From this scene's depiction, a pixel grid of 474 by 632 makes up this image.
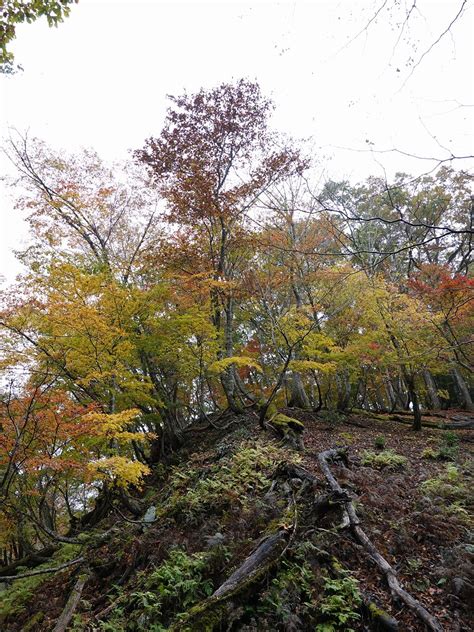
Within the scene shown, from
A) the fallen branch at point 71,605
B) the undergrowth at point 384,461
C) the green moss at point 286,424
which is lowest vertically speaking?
the fallen branch at point 71,605

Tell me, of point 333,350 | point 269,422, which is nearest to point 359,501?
point 269,422

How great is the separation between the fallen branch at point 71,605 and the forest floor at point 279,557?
0.11 metres

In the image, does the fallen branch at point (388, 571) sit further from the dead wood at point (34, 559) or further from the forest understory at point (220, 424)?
the dead wood at point (34, 559)

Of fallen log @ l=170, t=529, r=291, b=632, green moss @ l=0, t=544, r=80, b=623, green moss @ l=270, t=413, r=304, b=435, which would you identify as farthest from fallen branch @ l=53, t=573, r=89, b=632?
green moss @ l=270, t=413, r=304, b=435

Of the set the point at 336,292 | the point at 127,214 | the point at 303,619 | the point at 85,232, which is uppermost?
the point at 127,214

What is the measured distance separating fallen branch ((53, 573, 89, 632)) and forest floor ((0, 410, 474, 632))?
0.11 meters

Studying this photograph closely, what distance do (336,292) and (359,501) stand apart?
33.4ft

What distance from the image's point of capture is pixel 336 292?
47.2 ft

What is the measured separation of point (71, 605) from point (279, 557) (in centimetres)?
344

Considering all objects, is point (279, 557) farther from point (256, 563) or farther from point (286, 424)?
point (286, 424)

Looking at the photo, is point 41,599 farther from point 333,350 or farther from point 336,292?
point 336,292

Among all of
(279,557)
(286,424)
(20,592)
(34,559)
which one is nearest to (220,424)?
(286,424)

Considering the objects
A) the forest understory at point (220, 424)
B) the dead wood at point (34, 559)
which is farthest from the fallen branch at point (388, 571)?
the dead wood at point (34, 559)

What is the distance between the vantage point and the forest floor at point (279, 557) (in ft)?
11.4
